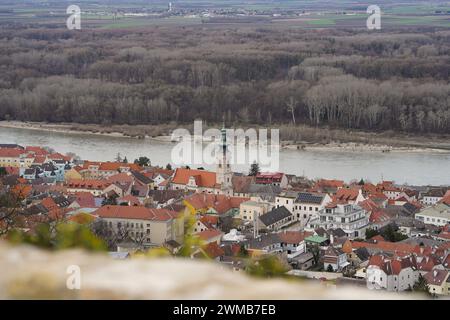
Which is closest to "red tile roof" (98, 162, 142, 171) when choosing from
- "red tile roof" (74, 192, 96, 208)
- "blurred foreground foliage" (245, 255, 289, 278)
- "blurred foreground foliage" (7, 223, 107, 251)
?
"red tile roof" (74, 192, 96, 208)

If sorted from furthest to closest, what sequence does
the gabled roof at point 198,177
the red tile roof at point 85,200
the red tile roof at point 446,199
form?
the gabled roof at point 198,177, the red tile roof at point 446,199, the red tile roof at point 85,200

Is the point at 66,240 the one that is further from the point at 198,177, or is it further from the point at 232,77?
the point at 232,77

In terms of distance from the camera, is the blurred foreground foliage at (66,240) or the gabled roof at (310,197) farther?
the gabled roof at (310,197)

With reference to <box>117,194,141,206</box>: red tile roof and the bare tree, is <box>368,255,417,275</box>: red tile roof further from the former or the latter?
the bare tree

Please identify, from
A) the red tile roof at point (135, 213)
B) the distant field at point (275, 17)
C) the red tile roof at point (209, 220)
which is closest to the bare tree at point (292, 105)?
the red tile roof at point (209, 220)

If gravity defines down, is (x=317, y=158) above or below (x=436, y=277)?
below

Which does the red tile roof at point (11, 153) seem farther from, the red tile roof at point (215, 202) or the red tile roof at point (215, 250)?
the red tile roof at point (215, 250)

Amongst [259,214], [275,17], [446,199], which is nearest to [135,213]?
[259,214]
